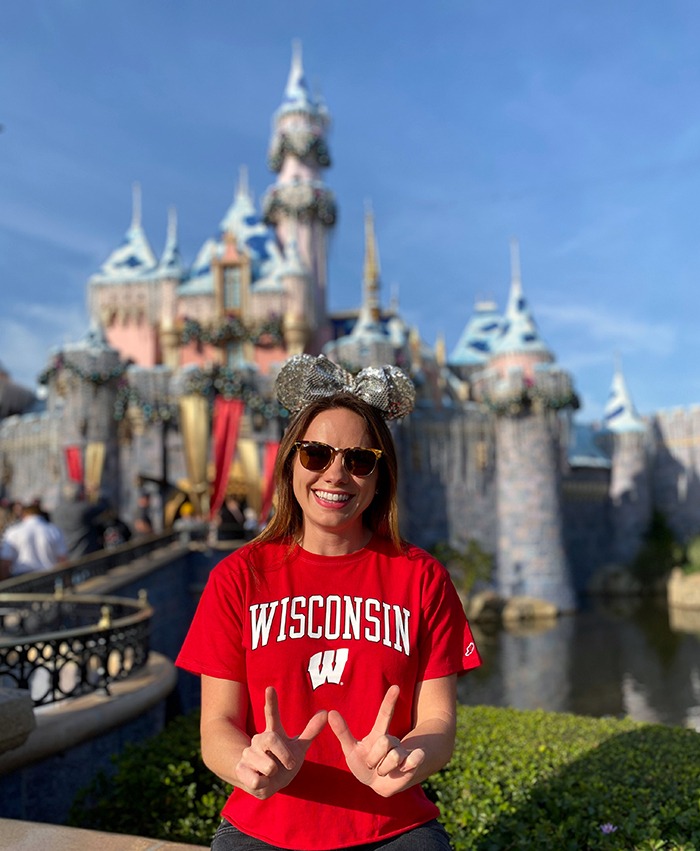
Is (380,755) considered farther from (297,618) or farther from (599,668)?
(599,668)

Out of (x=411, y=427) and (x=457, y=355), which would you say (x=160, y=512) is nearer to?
(x=411, y=427)

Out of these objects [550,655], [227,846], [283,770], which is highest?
[283,770]

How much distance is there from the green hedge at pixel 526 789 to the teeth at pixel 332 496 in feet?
5.14

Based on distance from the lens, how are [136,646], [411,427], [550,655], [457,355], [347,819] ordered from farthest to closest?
[457,355]
[411,427]
[550,655]
[136,646]
[347,819]

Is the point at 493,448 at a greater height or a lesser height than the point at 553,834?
greater

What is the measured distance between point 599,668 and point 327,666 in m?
13.0

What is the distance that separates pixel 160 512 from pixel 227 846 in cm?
1912

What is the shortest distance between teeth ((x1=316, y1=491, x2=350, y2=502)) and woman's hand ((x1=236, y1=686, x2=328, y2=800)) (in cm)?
52

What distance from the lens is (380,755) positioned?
1376 millimetres

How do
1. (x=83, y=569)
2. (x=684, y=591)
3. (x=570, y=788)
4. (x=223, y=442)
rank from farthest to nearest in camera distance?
1. (x=684, y=591)
2. (x=223, y=442)
3. (x=83, y=569)
4. (x=570, y=788)

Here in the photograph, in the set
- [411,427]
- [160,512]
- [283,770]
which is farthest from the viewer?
[411,427]

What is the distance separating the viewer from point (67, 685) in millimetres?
5664

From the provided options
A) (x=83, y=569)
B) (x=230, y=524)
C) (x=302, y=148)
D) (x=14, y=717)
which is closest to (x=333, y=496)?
(x=14, y=717)

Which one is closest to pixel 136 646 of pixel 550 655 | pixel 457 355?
pixel 550 655
